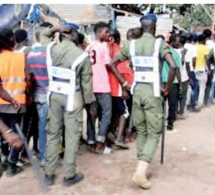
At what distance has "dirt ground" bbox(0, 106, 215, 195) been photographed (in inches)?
176

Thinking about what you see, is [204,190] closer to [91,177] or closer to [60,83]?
[91,177]

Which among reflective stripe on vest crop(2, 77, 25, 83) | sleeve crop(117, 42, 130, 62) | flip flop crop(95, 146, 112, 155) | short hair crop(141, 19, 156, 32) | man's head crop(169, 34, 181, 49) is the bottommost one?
flip flop crop(95, 146, 112, 155)

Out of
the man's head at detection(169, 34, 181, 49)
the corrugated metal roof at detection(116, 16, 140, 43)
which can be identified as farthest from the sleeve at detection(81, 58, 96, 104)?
the corrugated metal roof at detection(116, 16, 140, 43)

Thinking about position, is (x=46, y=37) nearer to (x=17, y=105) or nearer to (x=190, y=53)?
(x=17, y=105)

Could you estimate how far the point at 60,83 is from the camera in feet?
14.8

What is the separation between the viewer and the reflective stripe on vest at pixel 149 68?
4.50 meters

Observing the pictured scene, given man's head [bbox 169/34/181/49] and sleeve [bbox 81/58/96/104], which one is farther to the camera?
man's head [bbox 169/34/181/49]

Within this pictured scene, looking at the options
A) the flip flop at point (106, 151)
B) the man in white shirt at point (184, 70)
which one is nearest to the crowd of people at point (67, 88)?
the flip flop at point (106, 151)

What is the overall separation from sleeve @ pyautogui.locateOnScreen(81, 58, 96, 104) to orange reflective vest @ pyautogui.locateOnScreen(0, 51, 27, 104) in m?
0.76

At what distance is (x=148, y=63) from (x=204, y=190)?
1.53 metres

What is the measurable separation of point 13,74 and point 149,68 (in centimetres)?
157

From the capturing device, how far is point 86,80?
454 cm

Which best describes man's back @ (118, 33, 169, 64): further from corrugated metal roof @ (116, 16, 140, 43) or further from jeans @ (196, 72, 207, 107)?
corrugated metal roof @ (116, 16, 140, 43)

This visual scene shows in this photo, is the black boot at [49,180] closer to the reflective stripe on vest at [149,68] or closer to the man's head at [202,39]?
the reflective stripe on vest at [149,68]
